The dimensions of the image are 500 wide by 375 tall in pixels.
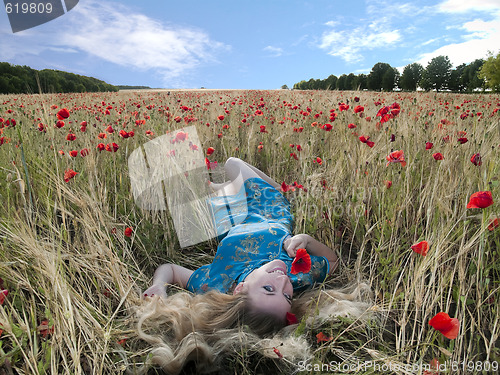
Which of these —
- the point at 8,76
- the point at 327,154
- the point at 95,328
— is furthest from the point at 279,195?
the point at 8,76

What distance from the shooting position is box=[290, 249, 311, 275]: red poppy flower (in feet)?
4.92

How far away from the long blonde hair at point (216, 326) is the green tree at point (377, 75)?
37.4 m

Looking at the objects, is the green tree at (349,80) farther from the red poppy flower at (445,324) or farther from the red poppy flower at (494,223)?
the red poppy flower at (445,324)

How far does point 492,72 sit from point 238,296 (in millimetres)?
39269

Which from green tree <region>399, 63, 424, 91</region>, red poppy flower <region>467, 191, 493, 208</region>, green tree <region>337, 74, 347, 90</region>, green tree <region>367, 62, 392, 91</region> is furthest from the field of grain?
green tree <region>337, 74, 347, 90</region>

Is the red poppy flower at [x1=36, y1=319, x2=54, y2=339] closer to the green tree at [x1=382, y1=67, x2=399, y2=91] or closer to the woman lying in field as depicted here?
the woman lying in field

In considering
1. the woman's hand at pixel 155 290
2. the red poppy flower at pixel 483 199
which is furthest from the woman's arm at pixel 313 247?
the red poppy flower at pixel 483 199

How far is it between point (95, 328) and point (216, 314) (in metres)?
0.56

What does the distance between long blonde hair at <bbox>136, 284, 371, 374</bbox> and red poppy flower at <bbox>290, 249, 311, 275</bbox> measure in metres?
0.15

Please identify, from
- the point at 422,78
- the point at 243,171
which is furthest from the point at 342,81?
the point at 243,171

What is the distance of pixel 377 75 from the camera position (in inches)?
1384

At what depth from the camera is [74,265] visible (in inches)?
69.1

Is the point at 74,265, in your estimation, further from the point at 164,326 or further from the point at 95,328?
the point at 164,326

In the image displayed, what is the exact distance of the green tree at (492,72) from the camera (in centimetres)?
2930
